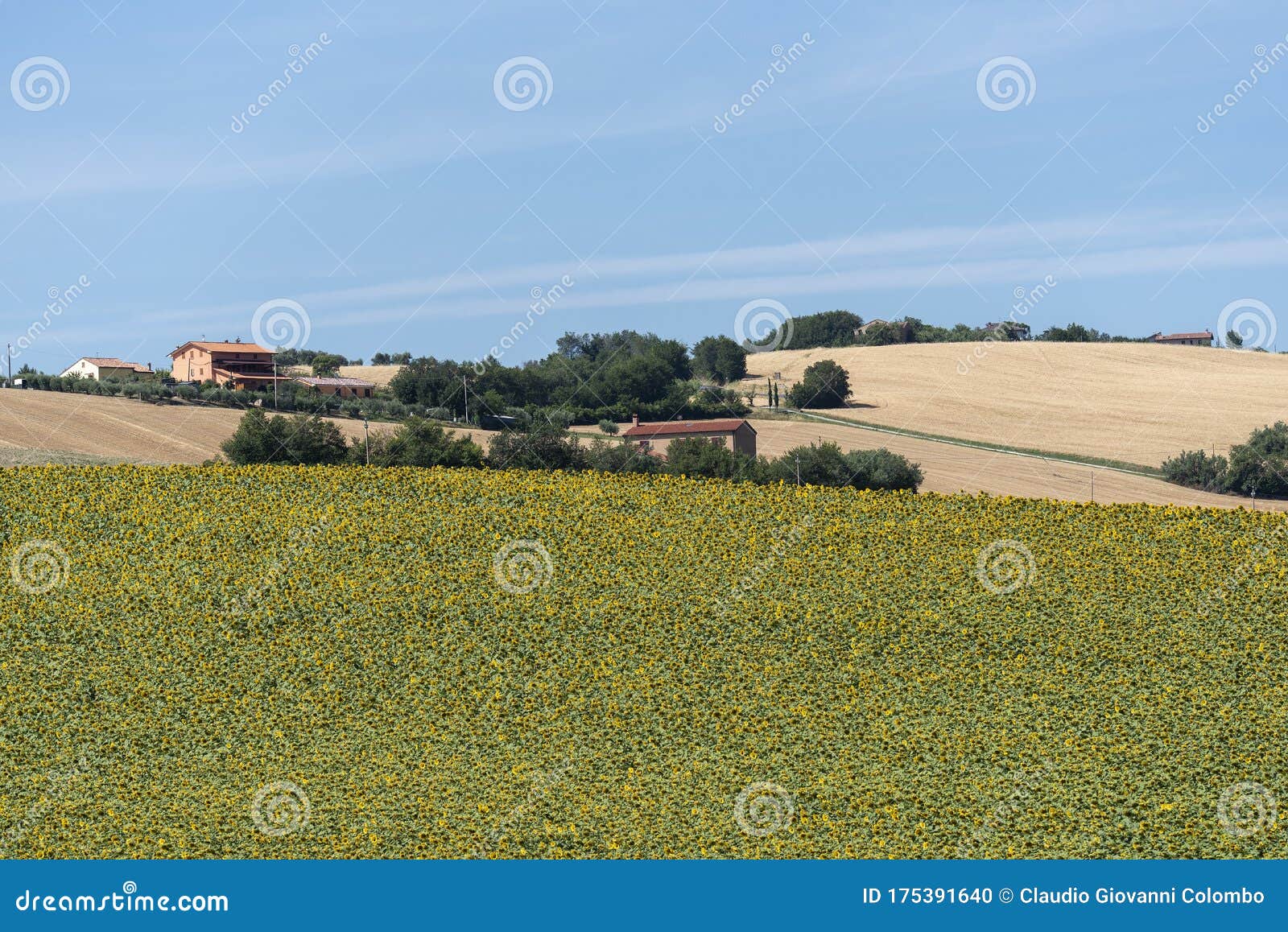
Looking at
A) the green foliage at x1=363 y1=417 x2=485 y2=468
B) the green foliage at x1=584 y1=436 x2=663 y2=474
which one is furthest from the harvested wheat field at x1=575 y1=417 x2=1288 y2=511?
the green foliage at x1=363 y1=417 x2=485 y2=468

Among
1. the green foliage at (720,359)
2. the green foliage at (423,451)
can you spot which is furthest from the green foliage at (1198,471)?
the green foliage at (720,359)

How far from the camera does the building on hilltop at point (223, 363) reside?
78.8 metres

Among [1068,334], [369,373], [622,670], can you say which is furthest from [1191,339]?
[622,670]

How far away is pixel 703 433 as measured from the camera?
55.9 m

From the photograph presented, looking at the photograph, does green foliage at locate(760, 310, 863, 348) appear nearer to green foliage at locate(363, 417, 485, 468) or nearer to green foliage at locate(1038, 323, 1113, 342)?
green foliage at locate(1038, 323, 1113, 342)

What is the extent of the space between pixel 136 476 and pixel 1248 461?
140 ft

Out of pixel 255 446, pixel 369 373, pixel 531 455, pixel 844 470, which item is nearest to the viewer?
pixel 255 446

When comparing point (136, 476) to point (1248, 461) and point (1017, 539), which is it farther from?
point (1248, 461)

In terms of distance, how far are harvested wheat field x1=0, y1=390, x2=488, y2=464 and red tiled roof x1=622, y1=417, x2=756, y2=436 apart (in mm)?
7041

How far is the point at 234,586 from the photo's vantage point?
96.6 feet

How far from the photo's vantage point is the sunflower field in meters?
19.4

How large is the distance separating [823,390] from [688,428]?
83.4ft

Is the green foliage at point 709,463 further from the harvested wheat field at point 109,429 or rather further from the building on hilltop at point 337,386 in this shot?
the building on hilltop at point 337,386

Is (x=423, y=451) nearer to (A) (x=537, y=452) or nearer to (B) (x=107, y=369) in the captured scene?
(A) (x=537, y=452)
